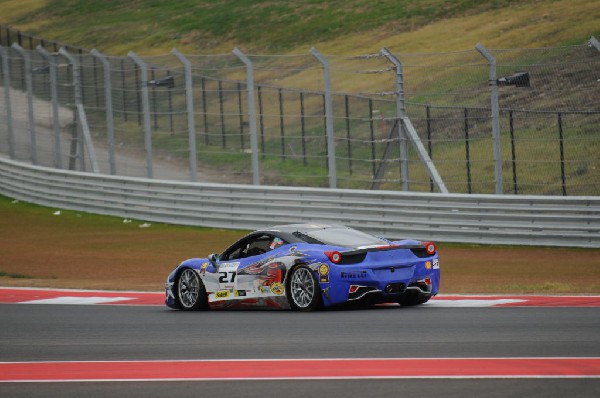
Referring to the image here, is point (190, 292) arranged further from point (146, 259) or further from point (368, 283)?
point (146, 259)

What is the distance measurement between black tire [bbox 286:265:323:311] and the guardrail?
8375 millimetres

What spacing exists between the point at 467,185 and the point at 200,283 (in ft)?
31.8

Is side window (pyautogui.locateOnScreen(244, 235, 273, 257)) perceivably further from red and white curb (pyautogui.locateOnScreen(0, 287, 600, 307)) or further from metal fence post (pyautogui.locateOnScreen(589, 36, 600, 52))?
metal fence post (pyautogui.locateOnScreen(589, 36, 600, 52))

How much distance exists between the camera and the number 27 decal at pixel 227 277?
15508 millimetres

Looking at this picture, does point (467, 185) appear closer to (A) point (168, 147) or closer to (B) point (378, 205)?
(B) point (378, 205)

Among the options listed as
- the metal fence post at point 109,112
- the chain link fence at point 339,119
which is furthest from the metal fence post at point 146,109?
the metal fence post at point 109,112

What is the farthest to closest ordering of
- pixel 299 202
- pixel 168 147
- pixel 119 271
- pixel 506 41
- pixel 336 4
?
pixel 336 4 < pixel 506 41 < pixel 168 147 < pixel 299 202 < pixel 119 271

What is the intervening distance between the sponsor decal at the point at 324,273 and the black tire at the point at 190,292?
6.49 ft

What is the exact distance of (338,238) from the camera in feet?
49.5

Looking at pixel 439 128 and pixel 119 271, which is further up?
pixel 439 128

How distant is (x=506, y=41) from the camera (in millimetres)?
42156

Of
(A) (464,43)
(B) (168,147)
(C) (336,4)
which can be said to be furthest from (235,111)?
(C) (336,4)

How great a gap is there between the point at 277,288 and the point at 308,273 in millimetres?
534

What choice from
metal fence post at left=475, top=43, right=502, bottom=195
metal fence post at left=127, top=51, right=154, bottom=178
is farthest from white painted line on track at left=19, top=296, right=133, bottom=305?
metal fence post at left=127, top=51, right=154, bottom=178
